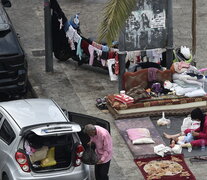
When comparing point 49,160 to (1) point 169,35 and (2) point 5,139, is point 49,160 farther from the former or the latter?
(1) point 169,35

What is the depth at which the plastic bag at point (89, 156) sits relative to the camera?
12398mm

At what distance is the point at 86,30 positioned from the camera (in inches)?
835

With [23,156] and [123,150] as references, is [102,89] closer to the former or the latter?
[123,150]

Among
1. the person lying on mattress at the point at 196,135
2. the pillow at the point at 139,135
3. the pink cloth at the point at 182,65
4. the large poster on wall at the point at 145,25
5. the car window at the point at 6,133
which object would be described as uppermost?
the large poster on wall at the point at 145,25

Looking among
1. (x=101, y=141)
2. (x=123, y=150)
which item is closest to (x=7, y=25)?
(x=123, y=150)

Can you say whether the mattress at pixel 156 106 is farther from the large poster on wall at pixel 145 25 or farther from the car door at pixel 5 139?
the car door at pixel 5 139

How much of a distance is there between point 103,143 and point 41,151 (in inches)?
43.9

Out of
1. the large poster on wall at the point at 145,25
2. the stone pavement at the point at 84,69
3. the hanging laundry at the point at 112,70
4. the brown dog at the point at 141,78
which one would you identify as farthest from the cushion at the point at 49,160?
the hanging laundry at the point at 112,70

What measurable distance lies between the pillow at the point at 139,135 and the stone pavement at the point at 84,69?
0.21 meters

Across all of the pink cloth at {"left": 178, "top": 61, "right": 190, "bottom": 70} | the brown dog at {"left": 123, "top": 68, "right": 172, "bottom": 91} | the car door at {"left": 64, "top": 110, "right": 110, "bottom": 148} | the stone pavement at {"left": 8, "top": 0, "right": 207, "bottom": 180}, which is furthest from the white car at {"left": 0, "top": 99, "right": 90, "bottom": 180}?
the pink cloth at {"left": 178, "top": 61, "right": 190, "bottom": 70}

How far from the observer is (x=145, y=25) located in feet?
54.8

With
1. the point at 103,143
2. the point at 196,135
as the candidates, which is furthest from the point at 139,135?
the point at 103,143

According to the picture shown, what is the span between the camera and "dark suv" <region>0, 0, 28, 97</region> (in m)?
16.3

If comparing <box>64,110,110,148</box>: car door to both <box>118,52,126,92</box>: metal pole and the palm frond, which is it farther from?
<box>118,52,126,92</box>: metal pole
